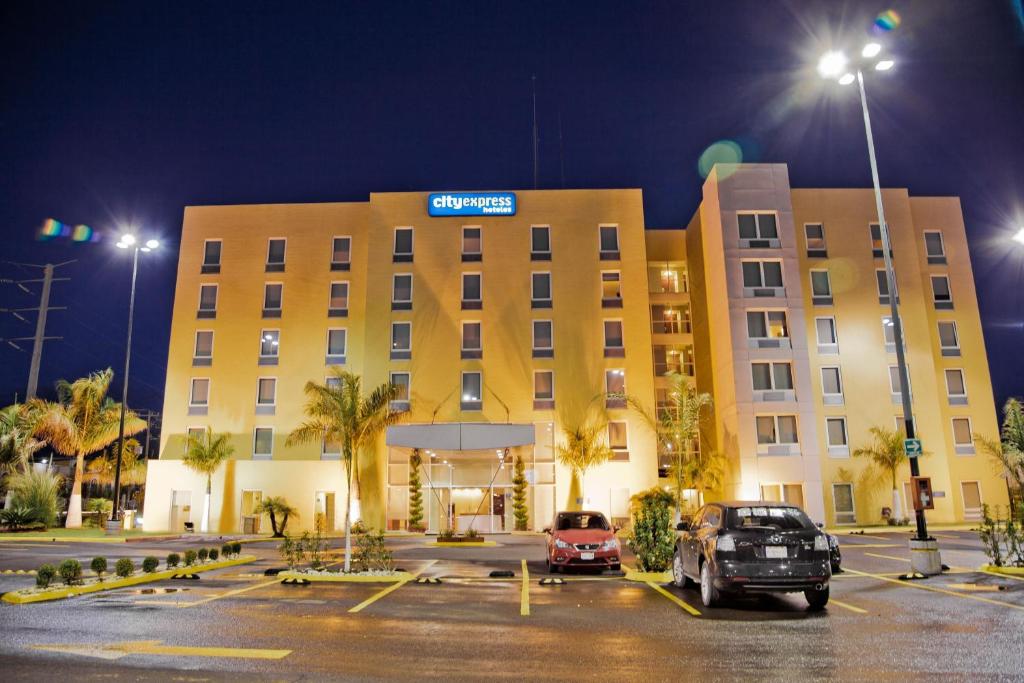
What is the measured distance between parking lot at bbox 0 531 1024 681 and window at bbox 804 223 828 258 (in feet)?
86.7

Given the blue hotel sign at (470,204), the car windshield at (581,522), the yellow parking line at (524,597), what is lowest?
the yellow parking line at (524,597)

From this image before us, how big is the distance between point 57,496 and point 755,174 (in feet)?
132

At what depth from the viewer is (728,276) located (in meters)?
36.4

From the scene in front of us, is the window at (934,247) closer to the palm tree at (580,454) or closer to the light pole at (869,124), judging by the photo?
the palm tree at (580,454)

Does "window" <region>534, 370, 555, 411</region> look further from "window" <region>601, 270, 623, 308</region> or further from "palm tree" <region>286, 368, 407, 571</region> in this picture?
"palm tree" <region>286, 368, 407, 571</region>

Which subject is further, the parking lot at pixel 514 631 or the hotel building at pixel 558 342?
the hotel building at pixel 558 342

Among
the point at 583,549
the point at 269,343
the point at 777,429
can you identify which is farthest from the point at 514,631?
the point at 269,343

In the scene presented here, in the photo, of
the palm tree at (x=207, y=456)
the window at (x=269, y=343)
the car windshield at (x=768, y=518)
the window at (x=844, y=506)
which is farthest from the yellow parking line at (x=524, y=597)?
the window at (x=269, y=343)

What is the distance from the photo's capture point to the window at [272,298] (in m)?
39.3

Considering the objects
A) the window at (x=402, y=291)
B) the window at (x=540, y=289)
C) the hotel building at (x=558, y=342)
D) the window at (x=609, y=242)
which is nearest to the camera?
the hotel building at (x=558, y=342)

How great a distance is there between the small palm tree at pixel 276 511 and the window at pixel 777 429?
23.3 metres

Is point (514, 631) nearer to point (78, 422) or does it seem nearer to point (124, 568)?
point (124, 568)

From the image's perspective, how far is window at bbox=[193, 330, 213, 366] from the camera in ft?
128

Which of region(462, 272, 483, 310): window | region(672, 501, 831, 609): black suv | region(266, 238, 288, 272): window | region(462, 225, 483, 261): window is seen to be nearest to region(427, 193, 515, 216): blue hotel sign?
region(462, 225, 483, 261): window
